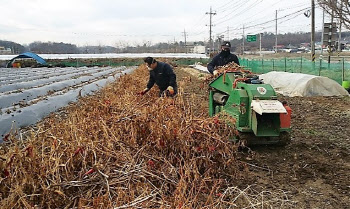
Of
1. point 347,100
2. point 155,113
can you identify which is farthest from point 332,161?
point 347,100

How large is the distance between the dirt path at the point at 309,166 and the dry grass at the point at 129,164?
0.29 m

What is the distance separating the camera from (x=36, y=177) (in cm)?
278

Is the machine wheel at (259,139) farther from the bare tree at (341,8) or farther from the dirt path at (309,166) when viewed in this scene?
the bare tree at (341,8)

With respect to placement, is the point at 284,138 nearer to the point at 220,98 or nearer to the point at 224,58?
the point at 220,98

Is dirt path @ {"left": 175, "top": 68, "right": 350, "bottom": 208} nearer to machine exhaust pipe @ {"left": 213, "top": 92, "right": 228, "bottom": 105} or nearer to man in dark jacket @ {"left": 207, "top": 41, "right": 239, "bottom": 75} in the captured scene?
machine exhaust pipe @ {"left": 213, "top": 92, "right": 228, "bottom": 105}

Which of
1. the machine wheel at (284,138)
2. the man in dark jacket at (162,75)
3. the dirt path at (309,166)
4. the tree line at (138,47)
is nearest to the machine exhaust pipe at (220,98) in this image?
the man in dark jacket at (162,75)

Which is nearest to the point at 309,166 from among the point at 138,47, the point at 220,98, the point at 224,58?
the point at 220,98

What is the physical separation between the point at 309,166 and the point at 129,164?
2563 millimetres

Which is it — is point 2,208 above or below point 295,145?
above

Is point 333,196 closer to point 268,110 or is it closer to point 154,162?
point 268,110

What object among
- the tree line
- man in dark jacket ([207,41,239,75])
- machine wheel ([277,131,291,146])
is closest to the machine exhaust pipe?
man in dark jacket ([207,41,239,75])

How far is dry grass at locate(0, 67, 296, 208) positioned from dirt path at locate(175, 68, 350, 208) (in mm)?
286

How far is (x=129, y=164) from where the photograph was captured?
10.0 ft

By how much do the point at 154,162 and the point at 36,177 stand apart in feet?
3.81
